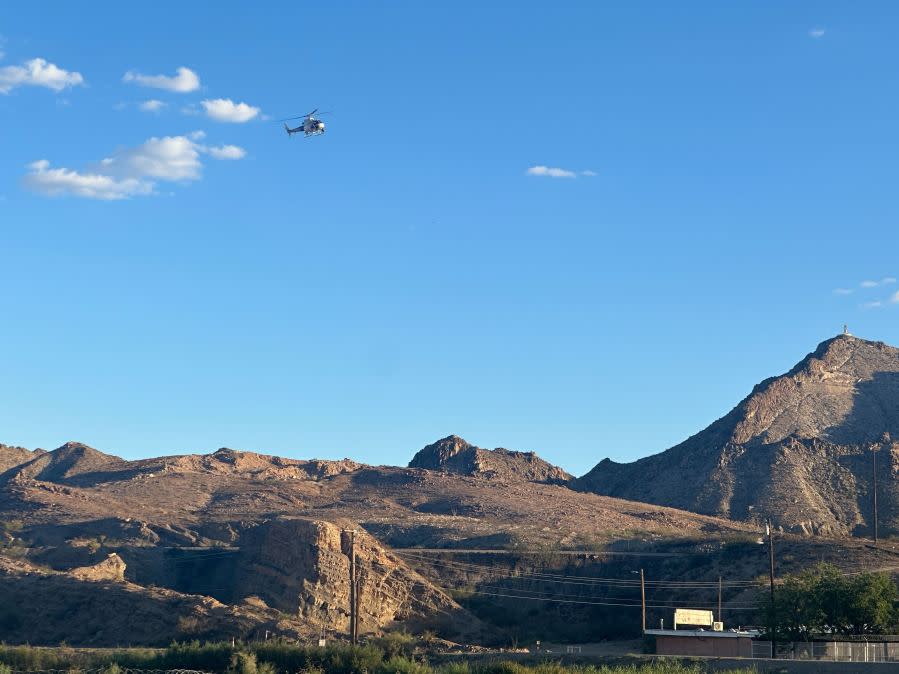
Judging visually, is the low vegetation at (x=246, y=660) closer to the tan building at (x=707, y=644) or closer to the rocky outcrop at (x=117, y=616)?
the tan building at (x=707, y=644)

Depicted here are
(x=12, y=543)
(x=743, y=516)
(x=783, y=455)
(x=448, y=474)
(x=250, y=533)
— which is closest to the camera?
(x=250, y=533)

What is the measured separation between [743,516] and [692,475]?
56.6ft

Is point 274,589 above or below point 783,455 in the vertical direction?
below

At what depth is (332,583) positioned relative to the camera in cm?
8044

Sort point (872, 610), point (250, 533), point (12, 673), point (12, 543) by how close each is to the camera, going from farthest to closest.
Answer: point (12, 543), point (250, 533), point (872, 610), point (12, 673)

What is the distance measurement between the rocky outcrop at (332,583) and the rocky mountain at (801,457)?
44447 millimetres

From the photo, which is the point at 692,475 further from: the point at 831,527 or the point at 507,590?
the point at 507,590

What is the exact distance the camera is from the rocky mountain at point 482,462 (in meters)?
160

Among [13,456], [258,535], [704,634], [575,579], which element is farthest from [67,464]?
[704,634]

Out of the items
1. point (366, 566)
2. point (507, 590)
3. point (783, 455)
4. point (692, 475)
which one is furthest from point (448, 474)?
point (366, 566)

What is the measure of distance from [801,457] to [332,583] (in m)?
70.8

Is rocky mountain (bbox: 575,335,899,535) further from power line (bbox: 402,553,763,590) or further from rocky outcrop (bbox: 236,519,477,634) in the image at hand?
rocky outcrop (bbox: 236,519,477,634)

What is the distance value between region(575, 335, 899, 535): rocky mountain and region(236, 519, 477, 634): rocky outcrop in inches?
1750

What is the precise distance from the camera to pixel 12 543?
339ft
